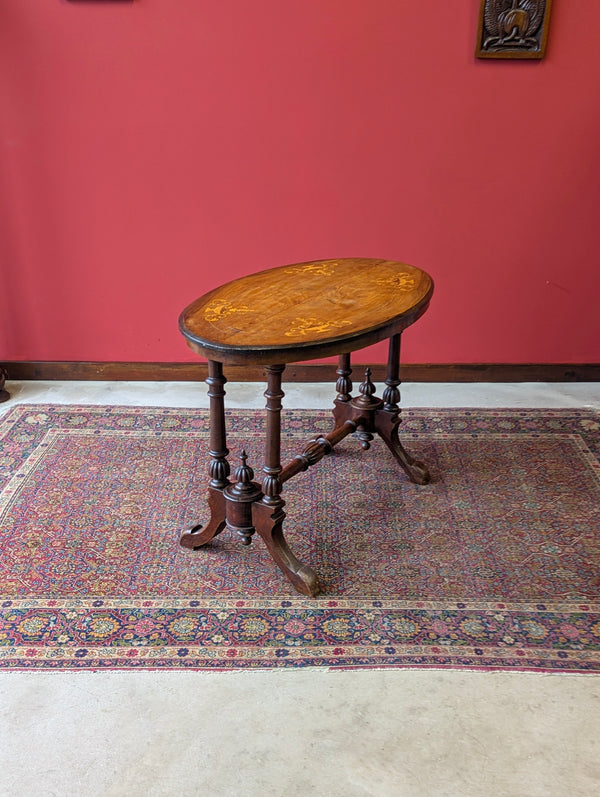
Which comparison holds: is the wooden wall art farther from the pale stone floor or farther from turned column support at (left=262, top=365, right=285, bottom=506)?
the pale stone floor

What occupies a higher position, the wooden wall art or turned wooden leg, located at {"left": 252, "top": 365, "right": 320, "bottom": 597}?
the wooden wall art

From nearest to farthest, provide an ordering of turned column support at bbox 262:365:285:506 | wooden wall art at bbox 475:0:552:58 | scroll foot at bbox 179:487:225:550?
turned column support at bbox 262:365:285:506
scroll foot at bbox 179:487:225:550
wooden wall art at bbox 475:0:552:58

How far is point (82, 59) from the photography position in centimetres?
392

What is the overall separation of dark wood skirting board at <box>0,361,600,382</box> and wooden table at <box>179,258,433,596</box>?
1.13 metres

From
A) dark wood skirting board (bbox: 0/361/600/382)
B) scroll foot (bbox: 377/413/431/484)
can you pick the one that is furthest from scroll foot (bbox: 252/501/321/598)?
dark wood skirting board (bbox: 0/361/600/382)

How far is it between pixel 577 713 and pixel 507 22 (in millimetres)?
3138

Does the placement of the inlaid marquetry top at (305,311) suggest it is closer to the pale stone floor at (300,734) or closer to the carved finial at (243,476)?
the carved finial at (243,476)

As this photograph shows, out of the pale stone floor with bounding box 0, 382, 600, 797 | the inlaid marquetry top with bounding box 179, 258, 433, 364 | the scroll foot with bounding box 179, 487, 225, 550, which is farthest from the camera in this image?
the scroll foot with bounding box 179, 487, 225, 550

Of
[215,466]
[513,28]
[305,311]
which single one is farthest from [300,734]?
[513,28]

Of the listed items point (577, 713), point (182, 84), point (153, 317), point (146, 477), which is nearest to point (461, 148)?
point (182, 84)

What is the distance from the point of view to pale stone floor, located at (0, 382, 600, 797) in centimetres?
204

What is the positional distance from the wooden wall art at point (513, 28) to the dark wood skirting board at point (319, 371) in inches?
63.2

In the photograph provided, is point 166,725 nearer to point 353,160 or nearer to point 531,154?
point 353,160

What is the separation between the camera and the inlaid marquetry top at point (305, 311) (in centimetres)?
243
